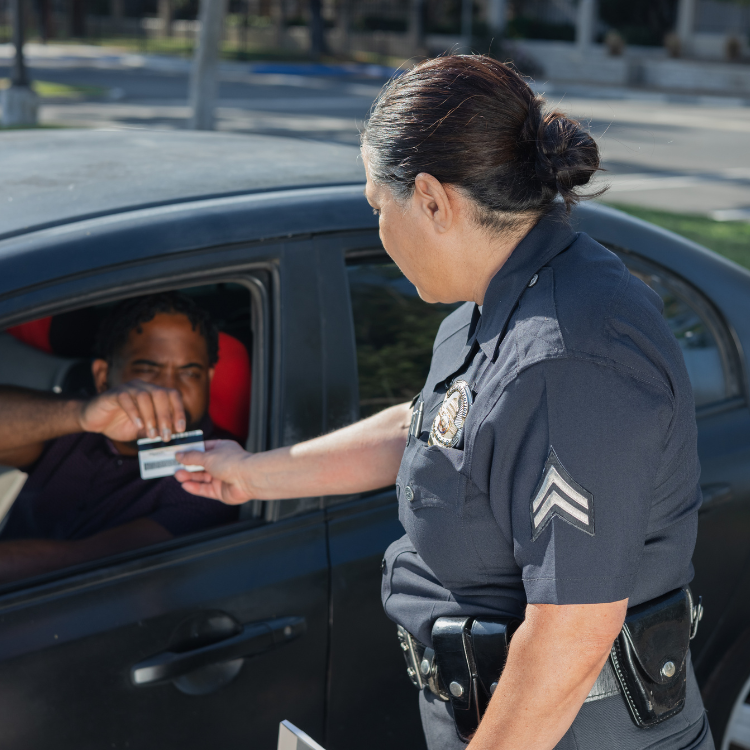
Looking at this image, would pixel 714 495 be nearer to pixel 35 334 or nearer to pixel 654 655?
pixel 654 655

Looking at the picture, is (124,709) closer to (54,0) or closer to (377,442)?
(377,442)

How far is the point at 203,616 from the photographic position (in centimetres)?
160

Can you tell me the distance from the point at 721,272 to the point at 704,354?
202 mm

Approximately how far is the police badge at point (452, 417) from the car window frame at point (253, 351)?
55 centimetres

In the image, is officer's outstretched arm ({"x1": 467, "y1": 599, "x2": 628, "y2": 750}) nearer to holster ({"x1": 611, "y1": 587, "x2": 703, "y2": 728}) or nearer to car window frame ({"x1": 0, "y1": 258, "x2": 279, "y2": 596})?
holster ({"x1": 611, "y1": 587, "x2": 703, "y2": 728})

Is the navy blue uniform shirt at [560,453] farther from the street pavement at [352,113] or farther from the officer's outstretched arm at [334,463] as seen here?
the street pavement at [352,113]

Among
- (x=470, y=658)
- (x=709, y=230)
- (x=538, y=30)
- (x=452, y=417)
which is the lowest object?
(x=709, y=230)

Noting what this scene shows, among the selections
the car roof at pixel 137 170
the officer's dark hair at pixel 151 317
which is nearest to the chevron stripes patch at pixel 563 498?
the car roof at pixel 137 170

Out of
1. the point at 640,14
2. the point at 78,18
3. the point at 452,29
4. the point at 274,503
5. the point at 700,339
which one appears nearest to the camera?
the point at 274,503

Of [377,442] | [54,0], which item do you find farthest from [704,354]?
[54,0]

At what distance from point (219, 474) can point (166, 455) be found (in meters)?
0.19

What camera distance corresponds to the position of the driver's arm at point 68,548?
173 centimetres

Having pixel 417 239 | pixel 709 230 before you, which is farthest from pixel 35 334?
pixel 709 230

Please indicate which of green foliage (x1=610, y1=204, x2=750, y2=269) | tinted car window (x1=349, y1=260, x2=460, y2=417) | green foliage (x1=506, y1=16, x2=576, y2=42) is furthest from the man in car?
green foliage (x1=506, y1=16, x2=576, y2=42)
